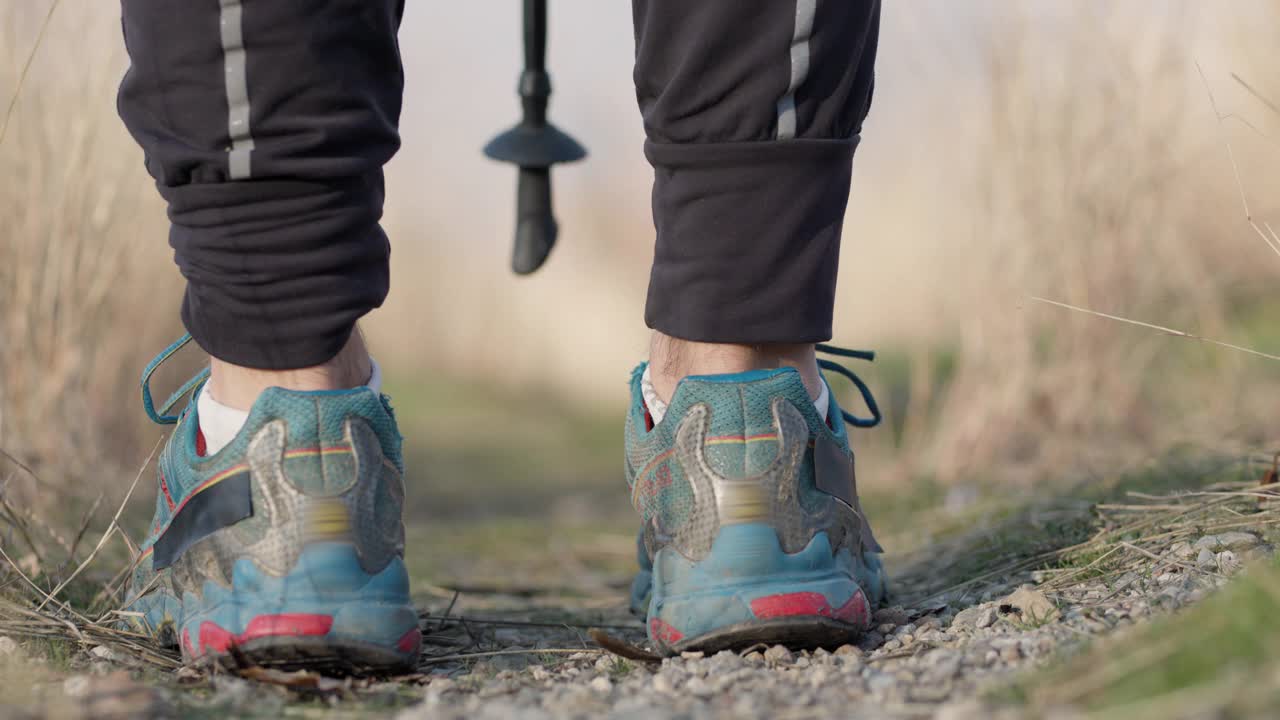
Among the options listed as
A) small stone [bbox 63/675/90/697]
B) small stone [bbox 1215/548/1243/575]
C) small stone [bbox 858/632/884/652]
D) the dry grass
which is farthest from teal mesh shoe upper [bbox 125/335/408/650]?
the dry grass

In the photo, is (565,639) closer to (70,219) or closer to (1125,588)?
(1125,588)

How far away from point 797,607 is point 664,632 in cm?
13

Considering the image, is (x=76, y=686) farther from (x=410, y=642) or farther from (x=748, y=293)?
(x=748, y=293)

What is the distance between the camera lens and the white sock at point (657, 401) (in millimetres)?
1306

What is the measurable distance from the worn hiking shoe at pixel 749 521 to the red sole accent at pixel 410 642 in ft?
0.77

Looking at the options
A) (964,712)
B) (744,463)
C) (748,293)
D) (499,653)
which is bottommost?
(499,653)

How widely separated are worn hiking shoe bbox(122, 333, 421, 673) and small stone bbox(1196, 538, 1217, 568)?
2.66 ft

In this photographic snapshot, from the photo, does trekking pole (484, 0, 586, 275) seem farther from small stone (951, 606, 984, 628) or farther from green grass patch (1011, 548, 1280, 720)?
green grass patch (1011, 548, 1280, 720)

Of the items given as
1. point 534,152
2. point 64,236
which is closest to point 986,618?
point 534,152

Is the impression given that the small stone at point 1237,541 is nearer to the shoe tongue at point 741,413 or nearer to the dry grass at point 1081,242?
the shoe tongue at point 741,413

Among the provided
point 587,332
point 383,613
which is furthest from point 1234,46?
point 587,332

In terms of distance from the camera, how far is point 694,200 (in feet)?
3.86

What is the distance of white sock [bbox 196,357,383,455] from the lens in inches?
47.0

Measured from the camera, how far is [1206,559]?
1.22 m
